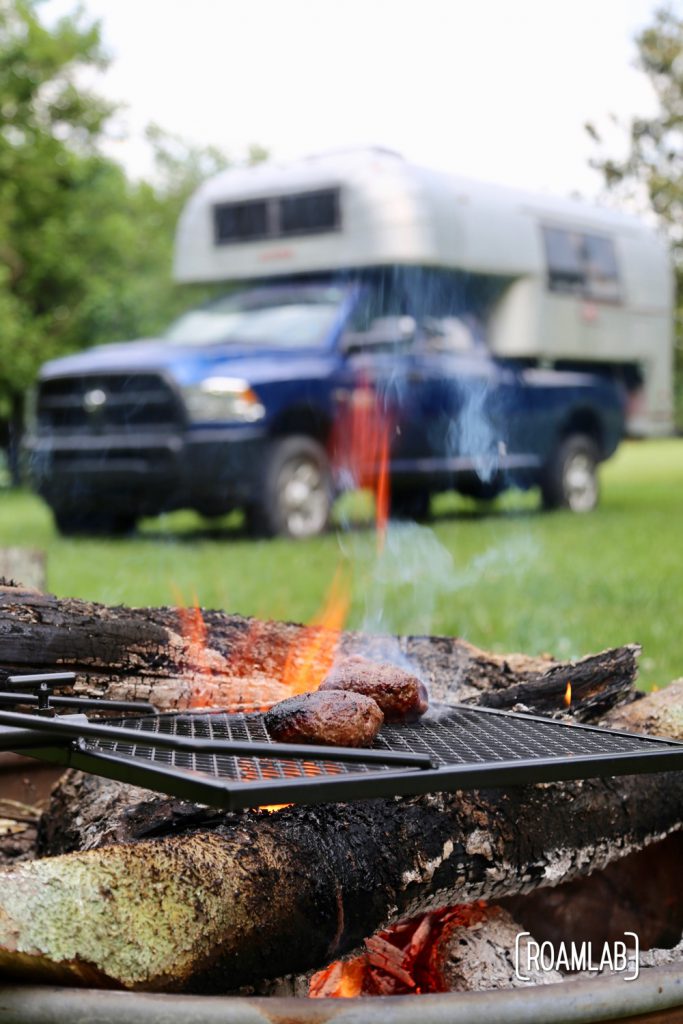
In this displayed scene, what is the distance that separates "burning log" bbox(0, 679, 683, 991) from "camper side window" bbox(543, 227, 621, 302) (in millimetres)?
10365

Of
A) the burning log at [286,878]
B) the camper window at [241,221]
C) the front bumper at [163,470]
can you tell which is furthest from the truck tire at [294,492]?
the burning log at [286,878]

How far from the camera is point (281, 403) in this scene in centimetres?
909

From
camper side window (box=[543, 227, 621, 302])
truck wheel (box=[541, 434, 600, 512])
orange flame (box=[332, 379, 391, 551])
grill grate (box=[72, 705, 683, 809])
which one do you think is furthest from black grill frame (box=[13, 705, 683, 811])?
camper side window (box=[543, 227, 621, 302])

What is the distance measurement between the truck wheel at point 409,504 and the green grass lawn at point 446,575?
0.23 m

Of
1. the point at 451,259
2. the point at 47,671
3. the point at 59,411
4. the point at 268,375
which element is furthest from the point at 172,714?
the point at 451,259

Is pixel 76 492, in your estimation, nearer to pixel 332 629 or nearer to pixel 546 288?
pixel 546 288

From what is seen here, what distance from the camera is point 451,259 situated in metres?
10.4

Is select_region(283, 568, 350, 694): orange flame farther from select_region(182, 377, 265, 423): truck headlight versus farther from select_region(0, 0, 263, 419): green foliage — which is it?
select_region(0, 0, 263, 419): green foliage

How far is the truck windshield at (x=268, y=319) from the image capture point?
9.61 metres

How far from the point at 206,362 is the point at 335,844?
7.46 metres

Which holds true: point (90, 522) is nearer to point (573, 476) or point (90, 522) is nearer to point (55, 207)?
point (573, 476)

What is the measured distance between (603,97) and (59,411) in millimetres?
8501

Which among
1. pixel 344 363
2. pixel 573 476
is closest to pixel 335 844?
pixel 344 363

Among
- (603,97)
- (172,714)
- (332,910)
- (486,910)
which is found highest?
(603,97)
